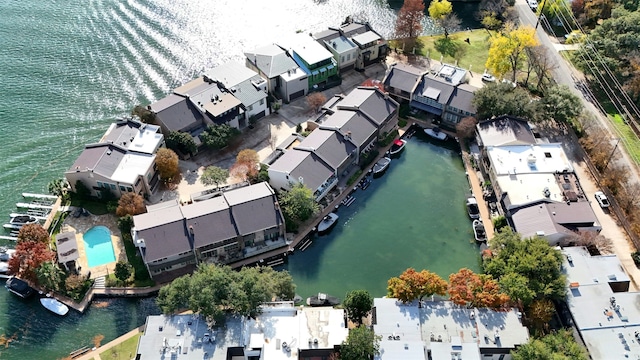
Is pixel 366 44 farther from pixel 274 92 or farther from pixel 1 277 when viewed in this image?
pixel 1 277

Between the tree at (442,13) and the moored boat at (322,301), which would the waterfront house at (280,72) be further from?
the moored boat at (322,301)

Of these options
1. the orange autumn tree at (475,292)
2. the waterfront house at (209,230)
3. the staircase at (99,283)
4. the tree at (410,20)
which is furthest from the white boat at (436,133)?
the staircase at (99,283)

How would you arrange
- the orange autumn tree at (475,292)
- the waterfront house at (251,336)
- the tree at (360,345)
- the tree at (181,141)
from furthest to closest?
the tree at (181,141), the orange autumn tree at (475,292), the waterfront house at (251,336), the tree at (360,345)

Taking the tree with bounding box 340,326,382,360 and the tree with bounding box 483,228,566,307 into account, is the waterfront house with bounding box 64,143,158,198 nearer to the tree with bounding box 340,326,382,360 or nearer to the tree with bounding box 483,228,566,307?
the tree with bounding box 340,326,382,360

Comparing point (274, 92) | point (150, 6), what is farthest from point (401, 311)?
point (150, 6)

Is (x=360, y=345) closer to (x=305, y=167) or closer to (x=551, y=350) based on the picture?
(x=551, y=350)

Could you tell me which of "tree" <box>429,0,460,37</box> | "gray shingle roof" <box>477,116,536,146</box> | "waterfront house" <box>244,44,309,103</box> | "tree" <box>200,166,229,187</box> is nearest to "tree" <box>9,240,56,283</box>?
"tree" <box>200,166,229,187</box>
